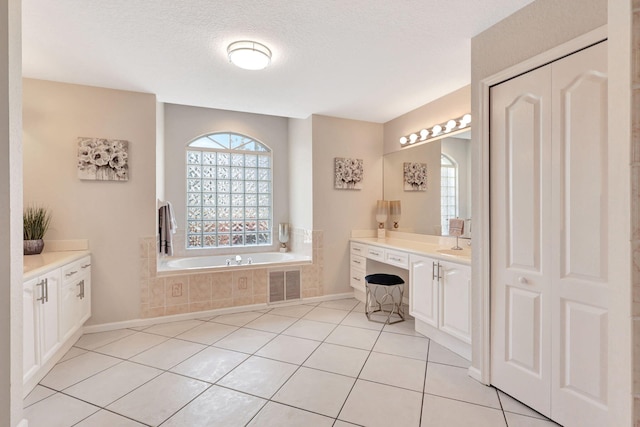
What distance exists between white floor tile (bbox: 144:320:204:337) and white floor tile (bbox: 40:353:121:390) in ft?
1.77

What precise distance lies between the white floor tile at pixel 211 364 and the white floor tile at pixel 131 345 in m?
0.54

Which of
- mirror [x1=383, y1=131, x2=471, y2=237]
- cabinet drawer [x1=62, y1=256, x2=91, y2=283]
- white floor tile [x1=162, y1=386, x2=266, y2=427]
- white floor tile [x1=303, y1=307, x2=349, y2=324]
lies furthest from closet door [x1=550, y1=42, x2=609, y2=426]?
cabinet drawer [x1=62, y1=256, x2=91, y2=283]

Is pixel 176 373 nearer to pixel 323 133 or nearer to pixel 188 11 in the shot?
pixel 188 11

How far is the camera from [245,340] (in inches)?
113

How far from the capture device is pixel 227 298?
3.60m

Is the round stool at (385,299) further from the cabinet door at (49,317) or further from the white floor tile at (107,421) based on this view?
the cabinet door at (49,317)

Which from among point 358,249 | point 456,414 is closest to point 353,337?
point 456,414

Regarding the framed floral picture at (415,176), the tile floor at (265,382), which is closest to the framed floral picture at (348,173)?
the framed floral picture at (415,176)

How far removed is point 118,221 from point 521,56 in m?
3.75

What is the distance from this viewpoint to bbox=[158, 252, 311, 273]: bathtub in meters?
3.71

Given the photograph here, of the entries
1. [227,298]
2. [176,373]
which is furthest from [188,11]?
[227,298]

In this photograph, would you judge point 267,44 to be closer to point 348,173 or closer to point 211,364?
point 348,173

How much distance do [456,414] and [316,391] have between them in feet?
2.87

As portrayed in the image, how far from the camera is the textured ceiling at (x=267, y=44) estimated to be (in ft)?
6.26
